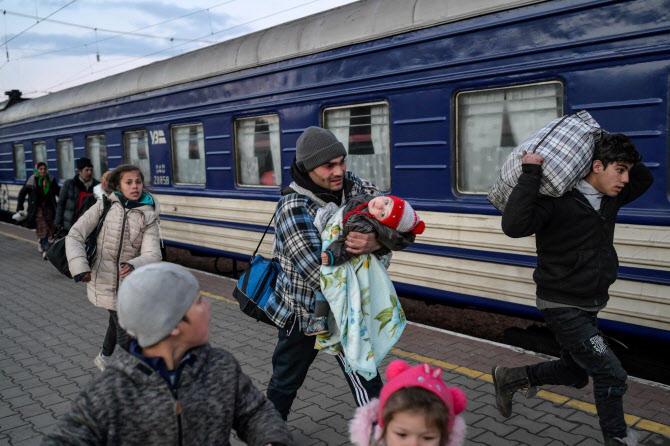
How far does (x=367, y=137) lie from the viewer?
19.6 ft

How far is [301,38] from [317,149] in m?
4.07

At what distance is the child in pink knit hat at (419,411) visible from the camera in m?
1.87

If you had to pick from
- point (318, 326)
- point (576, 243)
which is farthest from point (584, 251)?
point (318, 326)

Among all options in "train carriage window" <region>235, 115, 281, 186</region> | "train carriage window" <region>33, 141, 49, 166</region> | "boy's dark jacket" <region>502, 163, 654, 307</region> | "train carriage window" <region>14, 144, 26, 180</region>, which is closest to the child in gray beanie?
"boy's dark jacket" <region>502, 163, 654, 307</region>

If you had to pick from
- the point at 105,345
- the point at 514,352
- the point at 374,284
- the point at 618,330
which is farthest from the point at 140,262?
the point at 618,330

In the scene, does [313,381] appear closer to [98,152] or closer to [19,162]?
[98,152]

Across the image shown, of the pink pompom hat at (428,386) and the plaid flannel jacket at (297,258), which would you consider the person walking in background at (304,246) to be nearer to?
the plaid flannel jacket at (297,258)

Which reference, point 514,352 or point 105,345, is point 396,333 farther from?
point 105,345

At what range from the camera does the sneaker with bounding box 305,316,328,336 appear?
2.82m

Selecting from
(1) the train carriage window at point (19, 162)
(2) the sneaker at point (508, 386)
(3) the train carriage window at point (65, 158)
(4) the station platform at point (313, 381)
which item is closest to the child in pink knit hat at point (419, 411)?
(4) the station platform at point (313, 381)

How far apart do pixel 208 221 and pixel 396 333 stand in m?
5.96

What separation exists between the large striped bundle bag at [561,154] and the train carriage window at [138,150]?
7490mm

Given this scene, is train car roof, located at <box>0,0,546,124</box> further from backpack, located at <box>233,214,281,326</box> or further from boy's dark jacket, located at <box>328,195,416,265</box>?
backpack, located at <box>233,214,281,326</box>

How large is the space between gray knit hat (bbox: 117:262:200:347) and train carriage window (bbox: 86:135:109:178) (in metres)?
9.57
